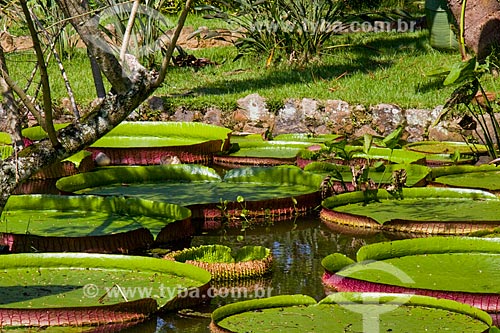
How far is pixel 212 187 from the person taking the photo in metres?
8.27

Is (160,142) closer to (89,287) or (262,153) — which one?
(262,153)

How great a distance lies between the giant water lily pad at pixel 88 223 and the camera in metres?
6.29

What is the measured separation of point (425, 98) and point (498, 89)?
760 millimetres

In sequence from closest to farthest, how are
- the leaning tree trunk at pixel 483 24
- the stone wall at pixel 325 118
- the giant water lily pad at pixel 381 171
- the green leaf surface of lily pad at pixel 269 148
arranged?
the giant water lily pad at pixel 381 171 → the green leaf surface of lily pad at pixel 269 148 → the stone wall at pixel 325 118 → the leaning tree trunk at pixel 483 24

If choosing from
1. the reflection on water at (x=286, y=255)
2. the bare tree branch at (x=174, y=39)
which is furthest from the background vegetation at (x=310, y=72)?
the bare tree branch at (x=174, y=39)

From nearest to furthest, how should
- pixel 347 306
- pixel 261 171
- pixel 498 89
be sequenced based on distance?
1. pixel 347 306
2. pixel 261 171
3. pixel 498 89

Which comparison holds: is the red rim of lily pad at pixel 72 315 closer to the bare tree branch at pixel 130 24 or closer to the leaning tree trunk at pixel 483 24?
the bare tree branch at pixel 130 24

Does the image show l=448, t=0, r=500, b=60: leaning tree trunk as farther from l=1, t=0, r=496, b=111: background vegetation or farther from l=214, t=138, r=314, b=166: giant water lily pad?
l=214, t=138, r=314, b=166: giant water lily pad

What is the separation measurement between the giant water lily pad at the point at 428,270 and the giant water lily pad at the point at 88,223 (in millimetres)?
1316

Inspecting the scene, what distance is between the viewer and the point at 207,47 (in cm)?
1580

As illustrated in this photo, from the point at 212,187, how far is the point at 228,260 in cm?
218

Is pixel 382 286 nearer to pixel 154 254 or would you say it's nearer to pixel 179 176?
pixel 154 254

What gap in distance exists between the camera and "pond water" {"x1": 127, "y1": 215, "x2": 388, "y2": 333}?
5195 millimetres

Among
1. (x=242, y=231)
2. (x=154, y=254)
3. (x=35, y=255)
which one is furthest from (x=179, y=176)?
(x=35, y=255)
